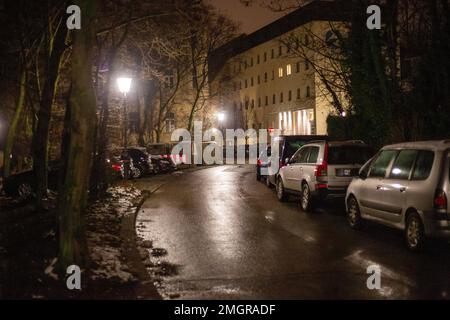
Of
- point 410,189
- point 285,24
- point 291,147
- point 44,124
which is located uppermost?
point 285,24

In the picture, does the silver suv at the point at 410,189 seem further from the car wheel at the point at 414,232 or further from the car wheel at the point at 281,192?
the car wheel at the point at 281,192

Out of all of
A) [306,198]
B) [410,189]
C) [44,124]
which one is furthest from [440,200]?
[44,124]

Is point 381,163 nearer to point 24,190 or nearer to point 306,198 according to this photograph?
point 306,198

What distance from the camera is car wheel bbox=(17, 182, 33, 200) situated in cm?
1911

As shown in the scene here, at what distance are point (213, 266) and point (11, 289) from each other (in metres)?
3.04

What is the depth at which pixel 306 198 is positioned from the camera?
15.7 metres

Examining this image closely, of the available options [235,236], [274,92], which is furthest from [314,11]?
[274,92]

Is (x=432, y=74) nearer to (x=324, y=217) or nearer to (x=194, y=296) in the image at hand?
(x=324, y=217)

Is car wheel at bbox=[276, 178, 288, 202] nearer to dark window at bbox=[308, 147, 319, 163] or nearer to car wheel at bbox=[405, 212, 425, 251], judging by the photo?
dark window at bbox=[308, 147, 319, 163]

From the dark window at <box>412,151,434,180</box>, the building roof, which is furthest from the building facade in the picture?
the dark window at <box>412,151,434,180</box>

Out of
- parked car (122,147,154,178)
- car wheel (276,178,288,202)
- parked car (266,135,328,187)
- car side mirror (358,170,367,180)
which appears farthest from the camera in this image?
parked car (122,147,154,178)

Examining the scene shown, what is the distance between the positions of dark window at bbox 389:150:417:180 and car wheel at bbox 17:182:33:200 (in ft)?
39.9

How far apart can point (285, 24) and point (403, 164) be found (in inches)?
2401

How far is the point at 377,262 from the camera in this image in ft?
30.5
